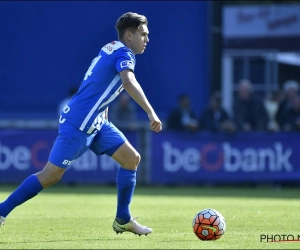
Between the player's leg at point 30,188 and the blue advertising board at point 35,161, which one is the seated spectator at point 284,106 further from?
the player's leg at point 30,188

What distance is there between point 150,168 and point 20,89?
16.1 feet

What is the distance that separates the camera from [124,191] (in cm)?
938

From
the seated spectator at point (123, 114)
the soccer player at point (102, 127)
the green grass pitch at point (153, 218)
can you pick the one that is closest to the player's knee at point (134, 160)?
the soccer player at point (102, 127)

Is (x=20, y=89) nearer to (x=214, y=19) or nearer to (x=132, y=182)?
(x=214, y=19)

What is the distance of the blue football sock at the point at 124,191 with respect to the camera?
9352 millimetres

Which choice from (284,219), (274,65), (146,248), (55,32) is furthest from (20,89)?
(146,248)

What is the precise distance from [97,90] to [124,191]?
43.7 inches

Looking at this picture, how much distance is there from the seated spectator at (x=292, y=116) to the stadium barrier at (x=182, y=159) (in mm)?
406

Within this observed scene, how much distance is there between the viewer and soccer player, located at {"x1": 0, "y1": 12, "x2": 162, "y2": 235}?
9.07 meters

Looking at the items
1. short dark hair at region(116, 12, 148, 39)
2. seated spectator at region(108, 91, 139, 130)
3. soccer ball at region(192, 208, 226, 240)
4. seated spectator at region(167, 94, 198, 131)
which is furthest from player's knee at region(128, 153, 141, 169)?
seated spectator at region(108, 91, 139, 130)

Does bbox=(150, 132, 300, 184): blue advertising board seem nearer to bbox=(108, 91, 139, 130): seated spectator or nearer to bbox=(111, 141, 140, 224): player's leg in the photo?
bbox=(108, 91, 139, 130): seated spectator

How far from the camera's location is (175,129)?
1953 cm

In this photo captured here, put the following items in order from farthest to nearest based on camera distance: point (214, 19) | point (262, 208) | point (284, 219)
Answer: point (214, 19), point (262, 208), point (284, 219)

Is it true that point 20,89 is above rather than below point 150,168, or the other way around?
above
